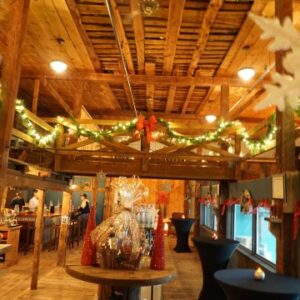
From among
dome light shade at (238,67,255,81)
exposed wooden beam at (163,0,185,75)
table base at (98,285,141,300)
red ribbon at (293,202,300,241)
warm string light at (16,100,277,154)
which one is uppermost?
exposed wooden beam at (163,0,185,75)

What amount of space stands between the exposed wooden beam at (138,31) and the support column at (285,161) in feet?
6.09

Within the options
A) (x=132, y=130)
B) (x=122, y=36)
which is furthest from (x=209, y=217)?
(x=122, y=36)

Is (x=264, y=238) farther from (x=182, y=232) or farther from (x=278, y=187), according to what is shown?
(x=182, y=232)

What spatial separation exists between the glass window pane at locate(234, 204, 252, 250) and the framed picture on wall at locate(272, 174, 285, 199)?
2.85 m

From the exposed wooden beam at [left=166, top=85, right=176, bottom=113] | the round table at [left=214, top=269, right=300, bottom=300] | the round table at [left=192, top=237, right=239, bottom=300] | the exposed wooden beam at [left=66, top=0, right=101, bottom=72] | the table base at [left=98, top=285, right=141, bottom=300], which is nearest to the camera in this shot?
the round table at [left=214, top=269, right=300, bottom=300]

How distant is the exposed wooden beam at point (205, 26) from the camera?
465 centimetres

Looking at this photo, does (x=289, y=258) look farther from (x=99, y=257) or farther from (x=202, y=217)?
(x=202, y=217)

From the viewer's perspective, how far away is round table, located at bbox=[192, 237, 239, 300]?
5.25m

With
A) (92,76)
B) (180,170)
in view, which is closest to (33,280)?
(180,170)

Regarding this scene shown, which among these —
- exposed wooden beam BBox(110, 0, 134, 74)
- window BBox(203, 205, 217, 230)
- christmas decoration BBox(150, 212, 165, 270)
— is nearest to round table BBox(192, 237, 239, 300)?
christmas decoration BBox(150, 212, 165, 270)

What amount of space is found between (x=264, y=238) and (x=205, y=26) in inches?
138

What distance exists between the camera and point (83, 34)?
5594mm

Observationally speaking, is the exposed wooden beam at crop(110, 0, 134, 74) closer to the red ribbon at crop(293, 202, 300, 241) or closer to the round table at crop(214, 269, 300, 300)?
the red ribbon at crop(293, 202, 300, 241)

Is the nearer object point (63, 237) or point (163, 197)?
point (63, 237)
